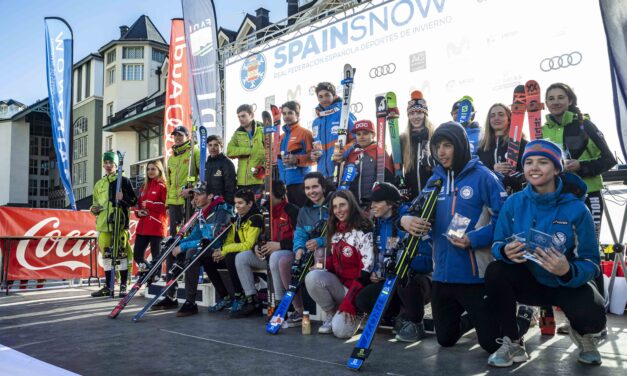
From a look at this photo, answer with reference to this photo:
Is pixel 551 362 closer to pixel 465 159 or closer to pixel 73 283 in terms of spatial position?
pixel 465 159

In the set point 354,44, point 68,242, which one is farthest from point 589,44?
point 68,242

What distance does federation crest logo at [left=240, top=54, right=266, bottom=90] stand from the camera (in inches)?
357

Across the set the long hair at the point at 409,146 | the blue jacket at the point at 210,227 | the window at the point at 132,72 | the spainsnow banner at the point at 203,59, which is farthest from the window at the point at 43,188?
the long hair at the point at 409,146

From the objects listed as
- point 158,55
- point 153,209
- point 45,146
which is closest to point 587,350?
point 153,209

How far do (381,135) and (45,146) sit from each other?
4726 centimetres

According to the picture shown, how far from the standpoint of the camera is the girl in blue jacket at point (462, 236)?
3.03 metres

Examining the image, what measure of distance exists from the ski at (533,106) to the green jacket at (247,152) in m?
3.10

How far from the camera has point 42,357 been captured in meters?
3.27

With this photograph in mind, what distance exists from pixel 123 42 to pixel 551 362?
114 ft

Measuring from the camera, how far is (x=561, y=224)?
268 cm

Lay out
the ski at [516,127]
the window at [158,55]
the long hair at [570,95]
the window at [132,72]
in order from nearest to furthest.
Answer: the long hair at [570,95], the ski at [516,127], the window at [132,72], the window at [158,55]

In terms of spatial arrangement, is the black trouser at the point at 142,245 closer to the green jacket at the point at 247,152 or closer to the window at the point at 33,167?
the green jacket at the point at 247,152

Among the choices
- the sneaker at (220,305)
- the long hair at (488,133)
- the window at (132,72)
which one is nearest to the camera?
the long hair at (488,133)

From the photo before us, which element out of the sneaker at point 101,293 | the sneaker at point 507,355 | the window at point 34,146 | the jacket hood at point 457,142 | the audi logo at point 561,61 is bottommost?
the sneaker at point 507,355
